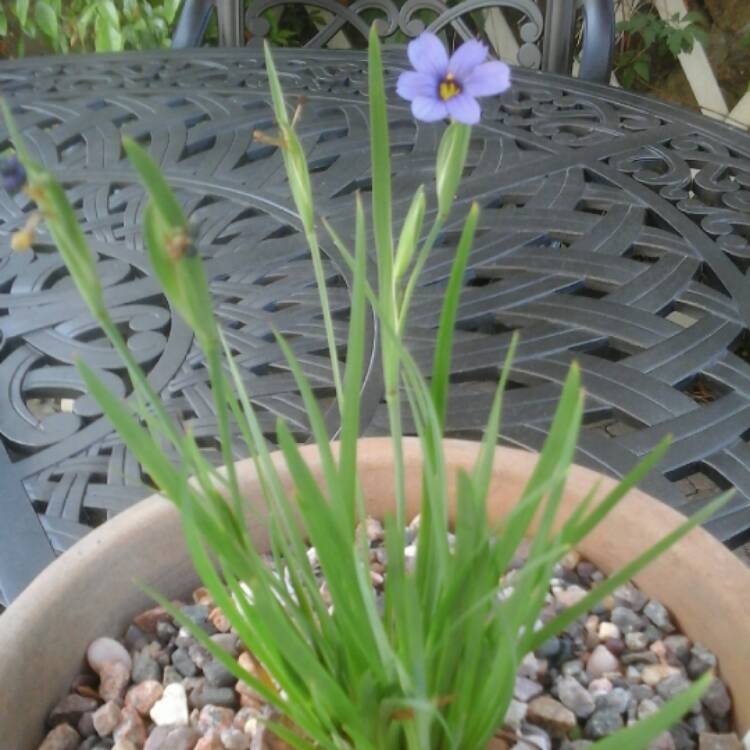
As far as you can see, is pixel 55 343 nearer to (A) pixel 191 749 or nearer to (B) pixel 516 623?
(A) pixel 191 749

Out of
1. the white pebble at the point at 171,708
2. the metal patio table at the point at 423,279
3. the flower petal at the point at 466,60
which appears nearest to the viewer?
the flower petal at the point at 466,60

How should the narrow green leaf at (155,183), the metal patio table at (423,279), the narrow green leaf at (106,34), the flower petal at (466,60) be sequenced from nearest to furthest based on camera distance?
the narrow green leaf at (155,183)
the flower petal at (466,60)
the metal patio table at (423,279)
the narrow green leaf at (106,34)

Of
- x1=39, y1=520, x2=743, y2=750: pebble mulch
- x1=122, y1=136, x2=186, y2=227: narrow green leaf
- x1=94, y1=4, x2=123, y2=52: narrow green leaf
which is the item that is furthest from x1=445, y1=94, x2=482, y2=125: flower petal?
x1=94, y1=4, x2=123, y2=52: narrow green leaf

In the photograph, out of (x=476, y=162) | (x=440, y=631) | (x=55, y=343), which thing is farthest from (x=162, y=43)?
(x=440, y=631)

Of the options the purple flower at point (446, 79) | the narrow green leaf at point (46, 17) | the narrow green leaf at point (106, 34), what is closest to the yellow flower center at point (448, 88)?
the purple flower at point (446, 79)

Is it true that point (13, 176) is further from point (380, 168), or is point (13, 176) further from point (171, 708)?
point (171, 708)

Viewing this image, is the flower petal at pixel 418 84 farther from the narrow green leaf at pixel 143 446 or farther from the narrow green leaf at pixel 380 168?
the narrow green leaf at pixel 143 446

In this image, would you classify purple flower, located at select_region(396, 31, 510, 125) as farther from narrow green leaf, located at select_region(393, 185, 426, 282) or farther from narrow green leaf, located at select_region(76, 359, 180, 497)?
narrow green leaf, located at select_region(76, 359, 180, 497)
